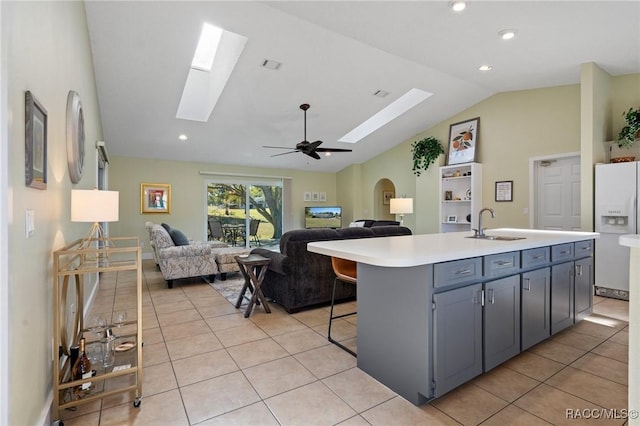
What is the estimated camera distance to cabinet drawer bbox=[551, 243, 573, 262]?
271 cm

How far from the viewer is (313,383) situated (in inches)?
84.0

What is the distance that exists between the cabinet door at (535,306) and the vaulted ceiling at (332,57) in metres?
2.54

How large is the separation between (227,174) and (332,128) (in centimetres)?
311

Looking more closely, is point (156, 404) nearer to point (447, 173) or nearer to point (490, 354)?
point (490, 354)

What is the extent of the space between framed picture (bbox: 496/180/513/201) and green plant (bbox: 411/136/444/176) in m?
1.42

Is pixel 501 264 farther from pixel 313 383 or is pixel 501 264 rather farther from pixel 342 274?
pixel 313 383

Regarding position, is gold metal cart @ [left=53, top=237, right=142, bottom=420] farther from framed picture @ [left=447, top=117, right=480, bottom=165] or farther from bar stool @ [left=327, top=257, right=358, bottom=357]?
framed picture @ [left=447, top=117, right=480, bottom=165]

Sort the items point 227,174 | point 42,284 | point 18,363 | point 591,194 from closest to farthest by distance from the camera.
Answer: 1. point 18,363
2. point 42,284
3. point 591,194
4. point 227,174

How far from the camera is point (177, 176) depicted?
7609 millimetres

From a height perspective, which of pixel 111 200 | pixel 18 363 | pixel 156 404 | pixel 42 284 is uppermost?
pixel 111 200

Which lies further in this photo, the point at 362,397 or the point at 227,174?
the point at 227,174

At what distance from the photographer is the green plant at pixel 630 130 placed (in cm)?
412

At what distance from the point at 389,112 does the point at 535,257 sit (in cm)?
494

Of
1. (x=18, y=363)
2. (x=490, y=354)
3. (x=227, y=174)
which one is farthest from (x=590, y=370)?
(x=227, y=174)
